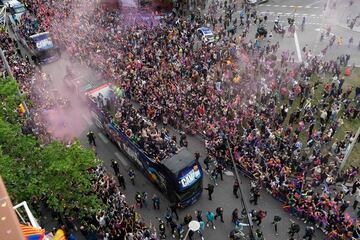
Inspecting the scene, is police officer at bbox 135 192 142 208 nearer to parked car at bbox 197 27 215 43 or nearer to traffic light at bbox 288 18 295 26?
parked car at bbox 197 27 215 43

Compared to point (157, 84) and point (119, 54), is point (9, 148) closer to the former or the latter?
point (157, 84)

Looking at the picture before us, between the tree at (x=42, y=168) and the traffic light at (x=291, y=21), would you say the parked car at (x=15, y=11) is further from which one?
the traffic light at (x=291, y=21)

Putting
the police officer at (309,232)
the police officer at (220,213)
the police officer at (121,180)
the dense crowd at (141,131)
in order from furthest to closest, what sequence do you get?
the police officer at (121,180), the dense crowd at (141,131), the police officer at (220,213), the police officer at (309,232)

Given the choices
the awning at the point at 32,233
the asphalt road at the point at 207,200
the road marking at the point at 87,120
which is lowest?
the asphalt road at the point at 207,200

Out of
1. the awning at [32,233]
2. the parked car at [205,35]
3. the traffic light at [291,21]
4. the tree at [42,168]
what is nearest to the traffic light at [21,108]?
the tree at [42,168]

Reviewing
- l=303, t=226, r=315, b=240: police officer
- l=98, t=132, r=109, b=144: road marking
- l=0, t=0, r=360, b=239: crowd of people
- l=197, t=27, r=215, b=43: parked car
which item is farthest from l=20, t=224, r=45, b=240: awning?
l=197, t=27, r=215, b=43: parked car
